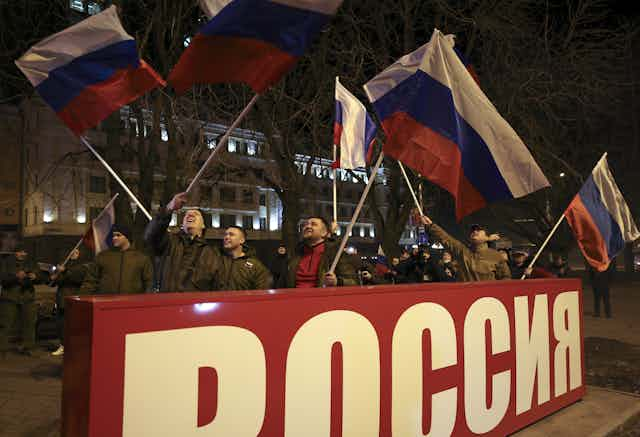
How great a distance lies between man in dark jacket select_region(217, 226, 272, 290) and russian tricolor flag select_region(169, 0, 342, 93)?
5.46ft

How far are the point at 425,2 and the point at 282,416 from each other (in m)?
13.9

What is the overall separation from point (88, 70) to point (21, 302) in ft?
17.4

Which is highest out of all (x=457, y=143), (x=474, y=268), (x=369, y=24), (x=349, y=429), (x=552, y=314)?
(x=369, y=24)

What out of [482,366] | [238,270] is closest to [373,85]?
[238,270]

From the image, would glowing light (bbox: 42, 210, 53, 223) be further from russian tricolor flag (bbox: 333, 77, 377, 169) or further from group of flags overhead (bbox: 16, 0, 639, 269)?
group of flags overhead (bbox: 16, 0, 639, 269)

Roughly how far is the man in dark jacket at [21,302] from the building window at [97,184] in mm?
44097

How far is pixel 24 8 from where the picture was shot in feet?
38.3

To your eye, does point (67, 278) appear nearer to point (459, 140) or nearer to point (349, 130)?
point (349, 130)

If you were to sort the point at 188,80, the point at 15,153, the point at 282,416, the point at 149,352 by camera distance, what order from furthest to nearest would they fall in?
1. the point at 15,153
2. the point at 188,80
3. the point at 282,416
4. the point at 149,352

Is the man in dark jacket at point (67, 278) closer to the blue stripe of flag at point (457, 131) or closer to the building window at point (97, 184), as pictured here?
the blue stripe of flag at point (457, 131)

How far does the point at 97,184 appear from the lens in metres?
51.2

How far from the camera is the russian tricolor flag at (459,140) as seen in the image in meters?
4.61

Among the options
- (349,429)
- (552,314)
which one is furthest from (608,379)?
(349,429)

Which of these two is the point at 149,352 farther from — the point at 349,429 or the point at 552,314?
the point at 552,314
